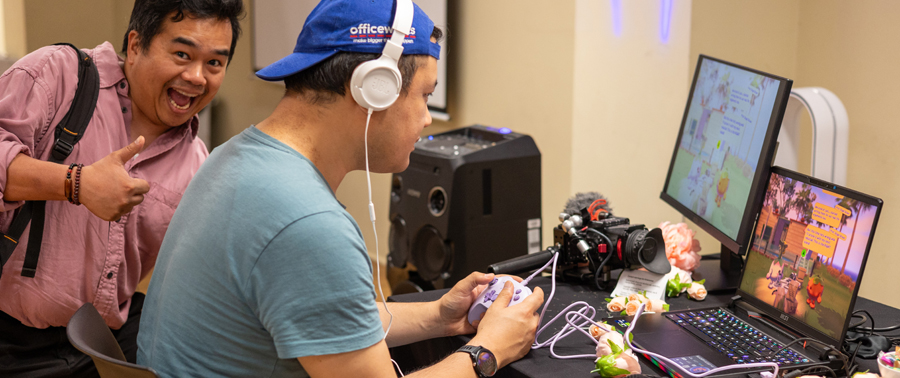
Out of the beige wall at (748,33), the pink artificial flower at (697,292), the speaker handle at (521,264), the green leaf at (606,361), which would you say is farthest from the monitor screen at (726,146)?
the beige wall at (748,33)

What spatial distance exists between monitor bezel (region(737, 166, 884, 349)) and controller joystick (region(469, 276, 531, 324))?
0.44 metres

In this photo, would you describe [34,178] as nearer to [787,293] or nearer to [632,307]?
[632,307]

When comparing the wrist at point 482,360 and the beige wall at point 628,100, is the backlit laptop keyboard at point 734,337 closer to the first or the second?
the wrist at point 482,360

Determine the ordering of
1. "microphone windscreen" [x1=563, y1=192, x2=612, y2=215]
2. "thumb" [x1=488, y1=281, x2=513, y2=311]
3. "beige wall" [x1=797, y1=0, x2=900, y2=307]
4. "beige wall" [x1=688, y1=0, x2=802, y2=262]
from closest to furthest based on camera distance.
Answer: "thumb" [x1=488, y1=281, x2=513, y2=311]
"microphone windscreen" [x1=563, y1=192, x2=612, y2=215]
"beige wall" [x1=797, y1=0, x2=900, y2=307]
"beige wall" [x1=688, y1=0, x2=802, y2=262]

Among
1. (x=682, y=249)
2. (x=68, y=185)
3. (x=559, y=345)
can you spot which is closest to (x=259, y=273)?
(x=559, y=345)

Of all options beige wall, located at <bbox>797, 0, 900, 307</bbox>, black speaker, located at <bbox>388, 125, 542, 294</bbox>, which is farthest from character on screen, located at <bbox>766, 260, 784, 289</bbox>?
beige wall, located at <bbox>797, 0, 900, 307</bbox>

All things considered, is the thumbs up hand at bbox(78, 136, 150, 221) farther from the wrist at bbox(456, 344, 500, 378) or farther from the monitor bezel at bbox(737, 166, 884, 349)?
the monitor bezel at bbox(737, 166, 884, 349)

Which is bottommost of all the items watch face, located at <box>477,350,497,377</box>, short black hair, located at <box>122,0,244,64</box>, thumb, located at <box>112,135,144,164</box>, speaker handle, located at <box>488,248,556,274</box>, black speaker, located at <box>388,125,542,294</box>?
black speaker, located at <box>388,125,542,294</box>

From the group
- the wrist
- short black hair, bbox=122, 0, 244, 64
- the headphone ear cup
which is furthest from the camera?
short black hair, bbox=122, 0, 244, 64

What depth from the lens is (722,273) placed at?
1.72 metres

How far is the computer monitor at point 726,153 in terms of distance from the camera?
4.73ft

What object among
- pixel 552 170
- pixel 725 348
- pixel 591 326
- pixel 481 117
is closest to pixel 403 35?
pixel 591 326

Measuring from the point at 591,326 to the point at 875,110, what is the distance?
2179 millimetres

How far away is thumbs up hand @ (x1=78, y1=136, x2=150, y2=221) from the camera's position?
1424mm
